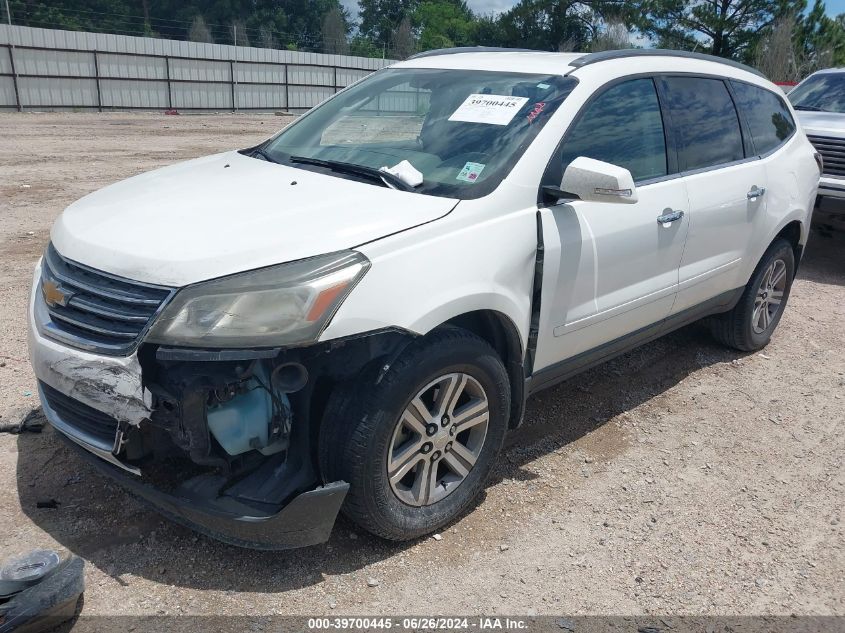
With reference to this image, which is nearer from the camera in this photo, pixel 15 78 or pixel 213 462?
pixel 213 462

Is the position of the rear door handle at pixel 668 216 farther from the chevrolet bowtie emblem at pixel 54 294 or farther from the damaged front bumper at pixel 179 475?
the chevrolet bowtie emblem at pixel 54 294

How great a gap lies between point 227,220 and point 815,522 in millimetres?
2883

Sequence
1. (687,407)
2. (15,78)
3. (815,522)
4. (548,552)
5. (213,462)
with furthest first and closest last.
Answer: (15,78) < (687,407) < (815,522) < (548,552) < (213,462)

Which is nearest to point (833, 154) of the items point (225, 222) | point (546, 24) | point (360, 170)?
point (360, 170)

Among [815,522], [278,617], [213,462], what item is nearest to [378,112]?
[213,462]

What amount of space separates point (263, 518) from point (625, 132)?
250 cm

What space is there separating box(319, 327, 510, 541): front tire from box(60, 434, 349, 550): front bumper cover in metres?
0.12

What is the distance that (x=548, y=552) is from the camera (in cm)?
307

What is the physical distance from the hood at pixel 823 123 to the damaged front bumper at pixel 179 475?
268 inches

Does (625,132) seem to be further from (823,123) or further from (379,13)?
(379,13)

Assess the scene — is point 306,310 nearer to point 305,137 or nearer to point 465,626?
point 465,626

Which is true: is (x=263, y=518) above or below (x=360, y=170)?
below

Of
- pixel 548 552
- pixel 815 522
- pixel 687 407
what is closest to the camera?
pixel 548 552

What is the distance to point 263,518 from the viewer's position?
2.58 m
